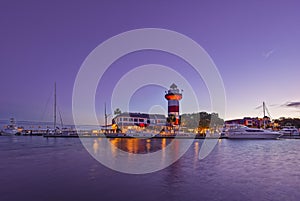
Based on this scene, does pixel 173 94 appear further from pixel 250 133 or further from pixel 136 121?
pixel 250 133

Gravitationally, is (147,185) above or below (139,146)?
above

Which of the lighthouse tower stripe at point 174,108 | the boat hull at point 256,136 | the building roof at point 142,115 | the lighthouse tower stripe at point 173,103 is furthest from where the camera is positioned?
the building roof at point 142,115

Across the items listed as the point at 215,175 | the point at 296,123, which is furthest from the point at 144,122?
the point at 215,175

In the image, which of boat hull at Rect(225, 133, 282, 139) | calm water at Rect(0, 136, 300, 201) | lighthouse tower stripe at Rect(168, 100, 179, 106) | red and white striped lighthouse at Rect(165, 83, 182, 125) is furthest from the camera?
lighthouse tower stripe at Rect(168, 100, 179, 106)

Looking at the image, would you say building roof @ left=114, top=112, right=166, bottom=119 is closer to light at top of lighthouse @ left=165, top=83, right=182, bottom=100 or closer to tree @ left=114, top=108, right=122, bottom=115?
tree @ left=114, top=108, right=122, bottom=115

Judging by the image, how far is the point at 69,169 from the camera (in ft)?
49.0

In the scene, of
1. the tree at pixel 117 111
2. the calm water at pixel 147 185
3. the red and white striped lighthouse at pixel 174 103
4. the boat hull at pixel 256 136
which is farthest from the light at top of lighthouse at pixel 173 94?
the calm water at pixel 147 185

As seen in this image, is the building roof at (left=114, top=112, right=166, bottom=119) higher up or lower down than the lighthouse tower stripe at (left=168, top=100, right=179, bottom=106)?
lower down

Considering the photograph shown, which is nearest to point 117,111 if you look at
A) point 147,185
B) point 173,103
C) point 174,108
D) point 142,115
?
point 142,115

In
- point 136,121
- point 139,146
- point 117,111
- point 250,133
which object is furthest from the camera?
point 117,111

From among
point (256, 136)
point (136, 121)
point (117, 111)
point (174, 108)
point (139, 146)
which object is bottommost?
point (256, 136)

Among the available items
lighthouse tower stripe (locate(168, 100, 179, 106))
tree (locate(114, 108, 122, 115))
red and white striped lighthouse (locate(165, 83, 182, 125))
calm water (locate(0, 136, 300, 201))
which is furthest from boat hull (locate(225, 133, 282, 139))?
tree (locate(114, 108, 122, 115))

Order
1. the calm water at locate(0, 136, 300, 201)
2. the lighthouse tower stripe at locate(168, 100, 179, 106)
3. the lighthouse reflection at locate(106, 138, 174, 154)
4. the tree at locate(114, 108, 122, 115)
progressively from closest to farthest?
the calm water at locate(0, 136, 300, 201) < the lighthouse reflection at locate(106, 138, 174, 154) < the lighthouse tower stripe at locate(168, 100, 179, 106) < the tree at locate(114, 108, 122, 115)

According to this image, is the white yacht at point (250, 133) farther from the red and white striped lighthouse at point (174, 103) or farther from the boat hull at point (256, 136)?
the red and white striped lighthouse at point (174, 103)
